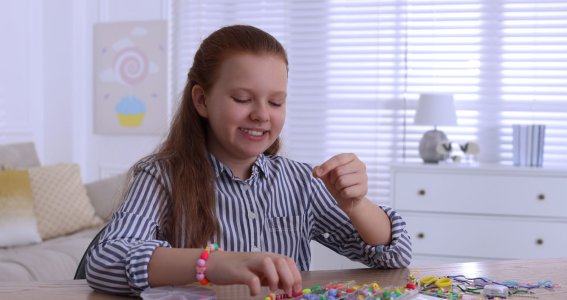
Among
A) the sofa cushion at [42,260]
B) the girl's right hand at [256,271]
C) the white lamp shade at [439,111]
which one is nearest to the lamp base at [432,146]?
the white lamp shade at [439,111]

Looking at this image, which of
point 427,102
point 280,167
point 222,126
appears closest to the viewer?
point 222,126

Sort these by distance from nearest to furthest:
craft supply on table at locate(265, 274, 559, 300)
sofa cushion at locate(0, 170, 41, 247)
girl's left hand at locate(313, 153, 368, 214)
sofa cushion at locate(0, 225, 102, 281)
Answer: craft supply on table at locate(265, 274, 559, 300), girl's left hand at locate(313, 153, 368, 214), sofa cushion at locate(0, 225, 102, 281), sofa cushion at locate(0, 170, 41, 247)

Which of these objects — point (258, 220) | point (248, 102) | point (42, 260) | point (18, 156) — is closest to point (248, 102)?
point (248, 102)

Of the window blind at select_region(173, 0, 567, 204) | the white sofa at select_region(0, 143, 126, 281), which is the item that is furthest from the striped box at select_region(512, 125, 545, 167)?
the white sofa at select_region(0, 143, 126, 281)

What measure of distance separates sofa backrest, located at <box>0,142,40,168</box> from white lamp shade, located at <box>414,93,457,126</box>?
7.42ft

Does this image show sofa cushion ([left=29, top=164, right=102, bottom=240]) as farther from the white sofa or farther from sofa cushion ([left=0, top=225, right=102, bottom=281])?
sofa cushion ([left=0, top=225, right=102, bottom=281])

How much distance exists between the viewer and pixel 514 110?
15.3 feet

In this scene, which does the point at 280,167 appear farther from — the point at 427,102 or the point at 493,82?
the point at 493,82

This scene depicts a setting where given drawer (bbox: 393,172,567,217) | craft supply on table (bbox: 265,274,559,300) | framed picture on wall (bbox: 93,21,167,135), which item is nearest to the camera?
craft supply on table (bbox: 265,274,559,300)

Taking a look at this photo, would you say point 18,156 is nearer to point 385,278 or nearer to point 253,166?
point 253,166

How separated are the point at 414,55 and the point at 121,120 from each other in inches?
83.6

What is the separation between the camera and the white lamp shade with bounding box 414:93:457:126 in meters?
4.36

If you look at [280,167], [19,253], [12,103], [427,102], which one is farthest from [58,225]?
[280,167]

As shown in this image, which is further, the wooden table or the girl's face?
the girl's face
